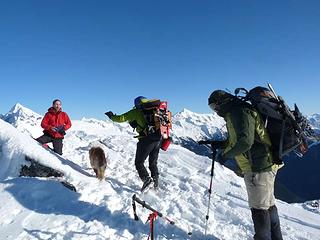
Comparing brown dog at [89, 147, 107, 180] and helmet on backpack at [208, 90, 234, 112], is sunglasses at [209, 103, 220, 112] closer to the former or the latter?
helmet on backpack at [208, 90, 234, 112]

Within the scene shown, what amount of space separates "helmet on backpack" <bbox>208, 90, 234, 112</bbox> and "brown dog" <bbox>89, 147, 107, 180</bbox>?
6054 mm

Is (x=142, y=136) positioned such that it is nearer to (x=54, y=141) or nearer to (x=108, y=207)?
(x=108, y=207)

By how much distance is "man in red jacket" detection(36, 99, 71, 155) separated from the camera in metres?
14.7

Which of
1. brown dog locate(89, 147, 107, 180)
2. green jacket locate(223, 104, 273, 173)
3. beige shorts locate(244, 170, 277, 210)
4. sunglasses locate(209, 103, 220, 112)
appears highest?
brown dog locate(89, 147, 107, 180)

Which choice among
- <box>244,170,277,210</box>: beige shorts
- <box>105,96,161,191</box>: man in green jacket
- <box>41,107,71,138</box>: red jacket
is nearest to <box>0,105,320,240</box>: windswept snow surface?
<box>105,96,161,191</box>: man in green jacket

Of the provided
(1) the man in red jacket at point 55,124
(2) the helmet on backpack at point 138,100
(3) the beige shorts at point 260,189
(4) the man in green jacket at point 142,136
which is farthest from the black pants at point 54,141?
(3) the beige shorts at point 260,189

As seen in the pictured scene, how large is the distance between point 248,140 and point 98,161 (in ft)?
23.4

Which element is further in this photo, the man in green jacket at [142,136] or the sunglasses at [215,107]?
the man in green jacket at [142,136]

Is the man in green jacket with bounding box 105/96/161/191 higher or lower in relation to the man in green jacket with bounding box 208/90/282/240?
higher

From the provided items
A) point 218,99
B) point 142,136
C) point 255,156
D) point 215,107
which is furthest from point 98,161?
point 255,156

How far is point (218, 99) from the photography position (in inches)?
274

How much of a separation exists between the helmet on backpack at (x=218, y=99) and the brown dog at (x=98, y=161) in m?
6.05

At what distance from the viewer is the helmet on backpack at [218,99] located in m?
6.87

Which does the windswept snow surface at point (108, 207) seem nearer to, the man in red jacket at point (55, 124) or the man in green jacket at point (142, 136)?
the man in green jacket at point (142, 136)
